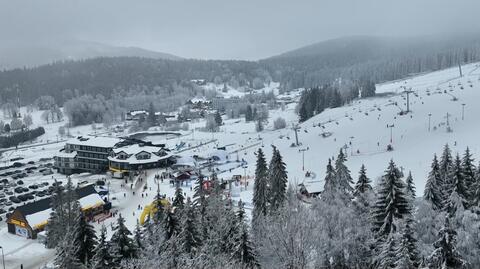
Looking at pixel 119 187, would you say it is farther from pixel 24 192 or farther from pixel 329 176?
pixel 329 176

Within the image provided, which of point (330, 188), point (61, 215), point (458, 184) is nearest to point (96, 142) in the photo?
point (61, 215)

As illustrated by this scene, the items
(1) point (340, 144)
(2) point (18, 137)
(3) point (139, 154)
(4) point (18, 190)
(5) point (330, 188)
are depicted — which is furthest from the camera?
(2) point (18, 137)

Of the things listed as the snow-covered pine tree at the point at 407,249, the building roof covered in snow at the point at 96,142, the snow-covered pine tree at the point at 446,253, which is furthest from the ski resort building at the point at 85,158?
the snow-covered pine tree at the point at 446,253

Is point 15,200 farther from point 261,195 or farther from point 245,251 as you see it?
point 245,251

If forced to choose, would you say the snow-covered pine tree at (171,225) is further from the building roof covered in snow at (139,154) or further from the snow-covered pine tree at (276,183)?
the building roof covered in snow at (139,154)

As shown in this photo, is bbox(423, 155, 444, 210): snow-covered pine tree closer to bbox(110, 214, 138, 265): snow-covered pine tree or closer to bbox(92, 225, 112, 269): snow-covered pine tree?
bbox(110, 214, 138, 265): snow-covered pine tree

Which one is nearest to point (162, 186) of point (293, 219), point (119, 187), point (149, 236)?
point (119, 187)

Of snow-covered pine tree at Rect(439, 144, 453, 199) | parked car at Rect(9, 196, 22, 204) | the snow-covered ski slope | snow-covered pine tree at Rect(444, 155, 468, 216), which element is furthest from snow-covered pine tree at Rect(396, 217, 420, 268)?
parked car at Rect(9, 196, 22, 204)
